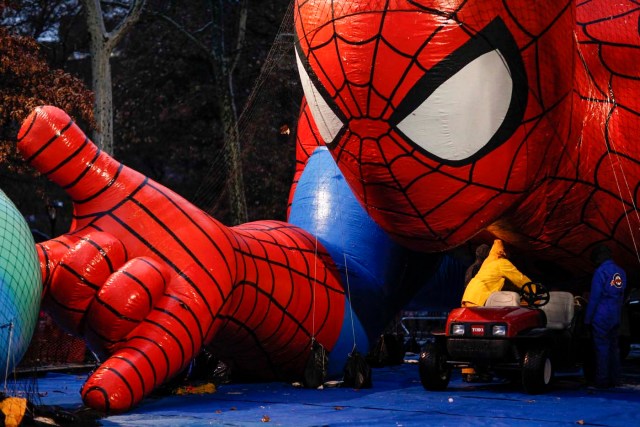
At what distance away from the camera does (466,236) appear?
Result: 851 cm

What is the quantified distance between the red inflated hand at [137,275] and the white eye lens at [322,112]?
137 centimetres

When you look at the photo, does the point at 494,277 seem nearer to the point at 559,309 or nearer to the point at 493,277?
the point at 493,277

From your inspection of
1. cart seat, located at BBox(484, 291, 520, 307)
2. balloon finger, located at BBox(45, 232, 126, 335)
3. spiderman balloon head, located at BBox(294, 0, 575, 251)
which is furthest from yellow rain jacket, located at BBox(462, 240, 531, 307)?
balloon finger, located at BBox(45, 232, 126, 335)

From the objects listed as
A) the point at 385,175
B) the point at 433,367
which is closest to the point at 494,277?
the point at 433,367

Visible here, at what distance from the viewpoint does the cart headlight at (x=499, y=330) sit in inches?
328

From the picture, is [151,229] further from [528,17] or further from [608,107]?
[608,107]

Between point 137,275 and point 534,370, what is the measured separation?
366 cm

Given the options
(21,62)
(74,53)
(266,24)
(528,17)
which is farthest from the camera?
(74,53)

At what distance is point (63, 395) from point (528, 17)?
5.49 meters

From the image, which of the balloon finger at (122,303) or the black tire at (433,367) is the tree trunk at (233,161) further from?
the balloon finger at (122,303)

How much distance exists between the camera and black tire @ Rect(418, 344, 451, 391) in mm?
8820

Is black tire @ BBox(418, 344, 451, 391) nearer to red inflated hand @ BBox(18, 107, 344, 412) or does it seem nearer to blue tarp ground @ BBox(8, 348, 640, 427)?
blue tarp ground @ BBox(8, 348, 640, 427)

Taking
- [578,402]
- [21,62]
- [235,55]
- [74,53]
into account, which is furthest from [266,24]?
[578,402]

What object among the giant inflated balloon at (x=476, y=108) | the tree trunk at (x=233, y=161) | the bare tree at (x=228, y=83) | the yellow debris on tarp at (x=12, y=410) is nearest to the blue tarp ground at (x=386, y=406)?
the yellow debris on tarp at (x=12, y=410)
